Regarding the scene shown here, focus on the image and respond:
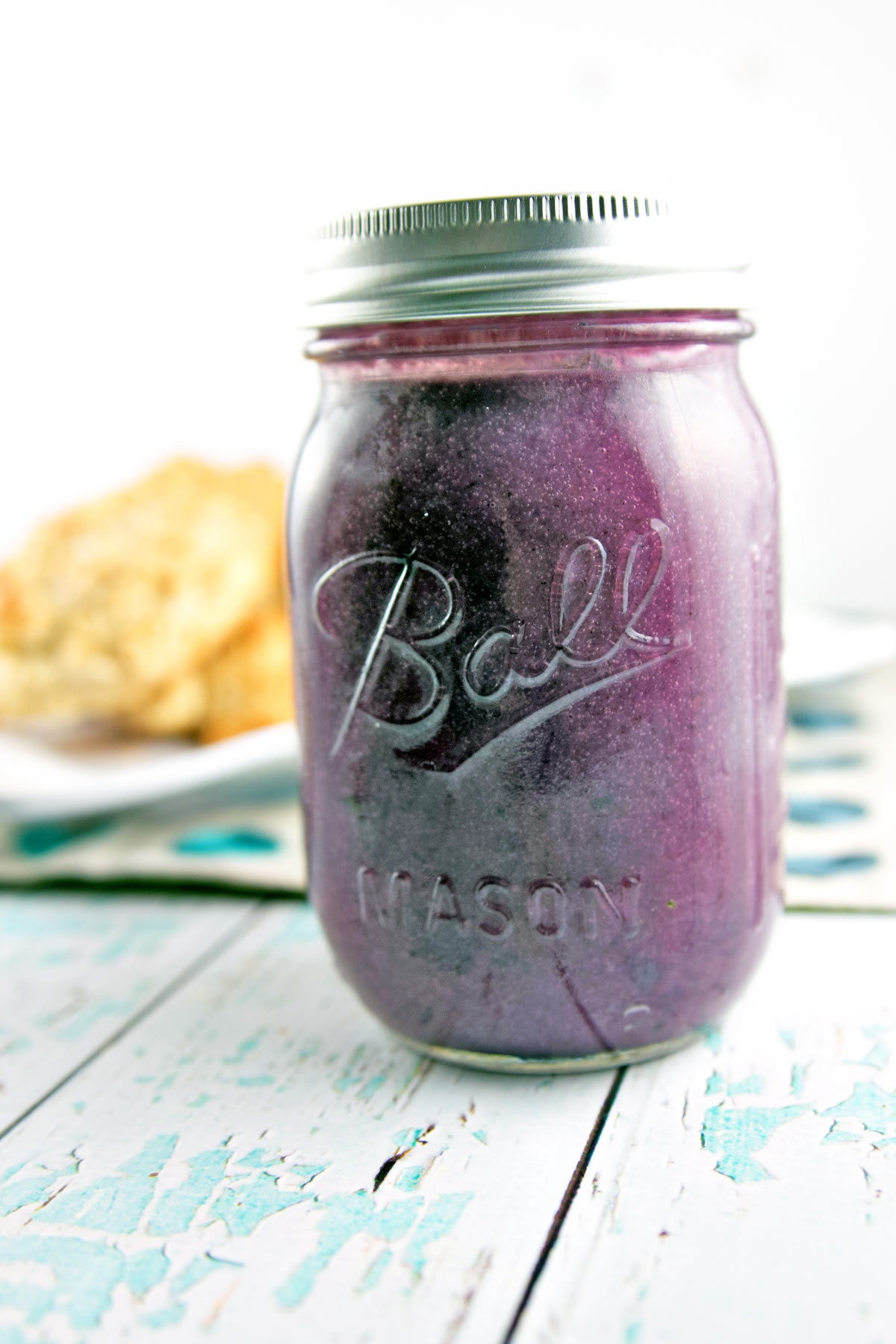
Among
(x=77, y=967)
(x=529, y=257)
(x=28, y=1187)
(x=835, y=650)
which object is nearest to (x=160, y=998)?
(x=77, y=967)

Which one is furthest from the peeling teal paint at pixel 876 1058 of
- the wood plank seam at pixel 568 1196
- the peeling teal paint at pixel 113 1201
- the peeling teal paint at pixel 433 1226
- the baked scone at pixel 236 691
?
the baked scone at pixel 236 691

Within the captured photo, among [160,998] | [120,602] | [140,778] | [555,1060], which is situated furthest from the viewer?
[120,602]

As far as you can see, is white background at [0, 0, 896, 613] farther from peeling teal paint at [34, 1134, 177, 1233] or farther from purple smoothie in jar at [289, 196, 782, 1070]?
peeling teal paint at [34, 1134, 177, 1233]

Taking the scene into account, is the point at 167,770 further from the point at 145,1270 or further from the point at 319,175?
the point at 319,175

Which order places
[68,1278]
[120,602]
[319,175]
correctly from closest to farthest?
[68,1278], [120,602], [319,175]

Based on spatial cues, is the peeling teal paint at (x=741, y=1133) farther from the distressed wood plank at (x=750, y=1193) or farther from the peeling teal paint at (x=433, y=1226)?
the peeling teal paint at (x=433, y=1226)

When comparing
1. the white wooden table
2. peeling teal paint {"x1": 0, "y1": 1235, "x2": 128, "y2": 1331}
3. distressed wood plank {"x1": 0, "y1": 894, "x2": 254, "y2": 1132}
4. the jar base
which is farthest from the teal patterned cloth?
peeling teal paint {"x1": 0, "y1": 1235, "x2": 128, "y2": 1331}
